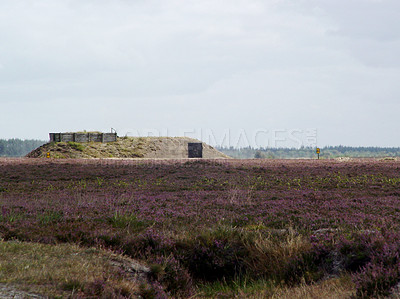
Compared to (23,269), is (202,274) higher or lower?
lower

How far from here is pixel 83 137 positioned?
6638cm

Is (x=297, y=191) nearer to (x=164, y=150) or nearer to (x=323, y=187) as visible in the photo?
(x=323, y=187)

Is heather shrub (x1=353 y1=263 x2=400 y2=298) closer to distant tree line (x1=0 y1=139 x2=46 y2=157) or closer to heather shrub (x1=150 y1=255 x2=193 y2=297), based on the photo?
heather shrub (x1=150 y1=255 x2=193 y2=297)

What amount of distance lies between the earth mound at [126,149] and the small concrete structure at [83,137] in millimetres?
1696

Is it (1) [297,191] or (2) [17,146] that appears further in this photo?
(2) [17,146]

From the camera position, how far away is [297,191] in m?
16.0

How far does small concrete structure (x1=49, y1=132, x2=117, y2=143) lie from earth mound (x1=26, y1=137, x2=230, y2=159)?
1.70m

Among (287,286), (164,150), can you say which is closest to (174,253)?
(287,286)

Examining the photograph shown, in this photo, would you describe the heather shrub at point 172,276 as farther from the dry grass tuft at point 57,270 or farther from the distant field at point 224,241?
the dry grass tuft at point 57,270

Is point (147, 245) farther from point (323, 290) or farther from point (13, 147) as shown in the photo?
point (13, 147)

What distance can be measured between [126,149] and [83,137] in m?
7.45

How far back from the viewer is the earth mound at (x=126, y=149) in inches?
2271

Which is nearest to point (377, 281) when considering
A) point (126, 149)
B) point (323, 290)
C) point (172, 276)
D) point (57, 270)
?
point (323, 290)

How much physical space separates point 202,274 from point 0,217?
566 cm
